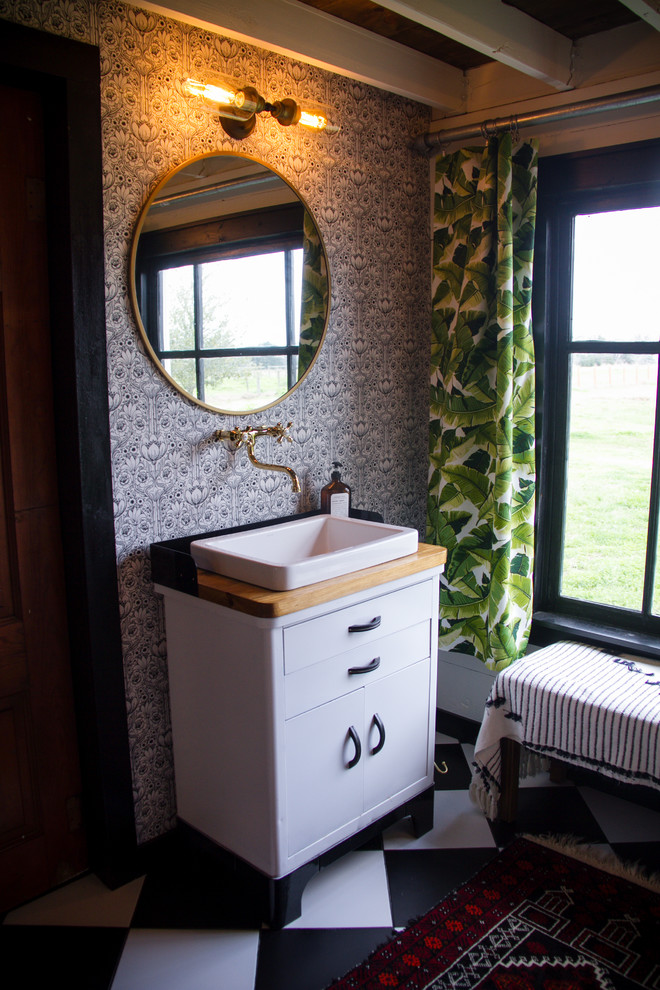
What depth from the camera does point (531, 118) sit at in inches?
98.3

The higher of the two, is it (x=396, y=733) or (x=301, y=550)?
(x=301, y=550)

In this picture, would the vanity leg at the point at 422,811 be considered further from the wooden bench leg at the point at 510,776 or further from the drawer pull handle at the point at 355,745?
the drawer pull handle at the point at 355,745

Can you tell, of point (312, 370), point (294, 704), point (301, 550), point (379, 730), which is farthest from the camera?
point (312, 370)

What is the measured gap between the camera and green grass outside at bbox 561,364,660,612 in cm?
261

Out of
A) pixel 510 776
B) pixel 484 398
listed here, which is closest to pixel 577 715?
pixel 510 776

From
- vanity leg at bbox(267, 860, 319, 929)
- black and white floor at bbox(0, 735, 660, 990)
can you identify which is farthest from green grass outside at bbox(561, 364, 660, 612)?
vanity leg at bbox(267, 860, 319, 929)

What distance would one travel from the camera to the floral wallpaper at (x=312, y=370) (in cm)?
204

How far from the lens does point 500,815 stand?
2.45 meters

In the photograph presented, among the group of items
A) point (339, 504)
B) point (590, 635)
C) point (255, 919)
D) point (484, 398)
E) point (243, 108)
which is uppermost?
point (243, 108)

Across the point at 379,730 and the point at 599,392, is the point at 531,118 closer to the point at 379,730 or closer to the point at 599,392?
the point at 599,392

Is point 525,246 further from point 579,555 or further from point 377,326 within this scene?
point 579,555

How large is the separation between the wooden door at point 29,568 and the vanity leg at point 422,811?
987mm

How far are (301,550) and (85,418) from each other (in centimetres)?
81

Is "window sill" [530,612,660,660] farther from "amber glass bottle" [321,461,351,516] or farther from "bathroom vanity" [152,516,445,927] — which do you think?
"amber glass bottle" [321,461,351,516]
